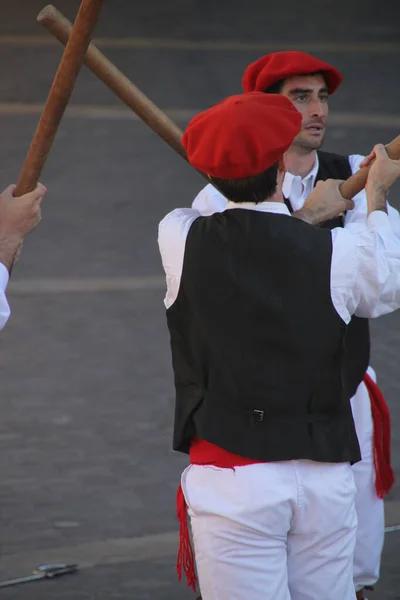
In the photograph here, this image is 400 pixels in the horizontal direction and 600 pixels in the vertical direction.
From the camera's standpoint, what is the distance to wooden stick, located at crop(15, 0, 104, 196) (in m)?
2.58

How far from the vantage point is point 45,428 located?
16.7 feet

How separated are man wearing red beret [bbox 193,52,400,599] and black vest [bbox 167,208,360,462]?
798mm

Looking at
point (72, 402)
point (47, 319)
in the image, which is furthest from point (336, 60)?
point (72, 402)

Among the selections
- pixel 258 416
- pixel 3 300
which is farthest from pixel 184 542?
pixel 3 300

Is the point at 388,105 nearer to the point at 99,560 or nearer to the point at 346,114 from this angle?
the point at 346,114

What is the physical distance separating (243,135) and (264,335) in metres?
0.44

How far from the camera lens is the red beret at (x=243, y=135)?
2480 mm

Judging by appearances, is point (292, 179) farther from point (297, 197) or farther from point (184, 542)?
point (184, 542)

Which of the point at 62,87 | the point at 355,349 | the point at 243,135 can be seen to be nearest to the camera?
the point at 243,135

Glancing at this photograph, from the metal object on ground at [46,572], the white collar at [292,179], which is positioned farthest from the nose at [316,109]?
the metal object on ground at [46,572]

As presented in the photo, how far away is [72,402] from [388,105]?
4952mm

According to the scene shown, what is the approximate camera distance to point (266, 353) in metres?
2.54

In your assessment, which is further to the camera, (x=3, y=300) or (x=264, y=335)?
(x=3, y=300)

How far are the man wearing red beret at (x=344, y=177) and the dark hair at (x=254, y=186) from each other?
0.77m
